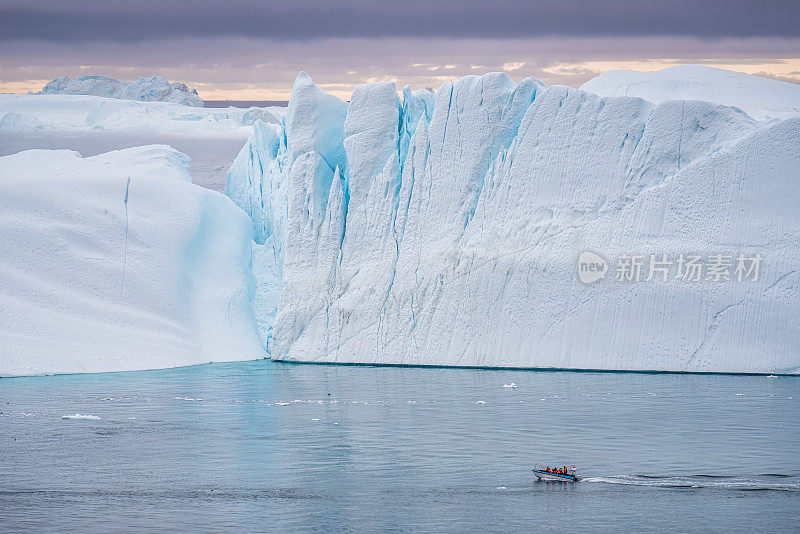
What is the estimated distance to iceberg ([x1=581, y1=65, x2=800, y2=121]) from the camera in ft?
108

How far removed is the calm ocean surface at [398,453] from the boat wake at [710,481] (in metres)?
0.04

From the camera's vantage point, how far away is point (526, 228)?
27.0 m

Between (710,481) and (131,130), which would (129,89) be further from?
(710,481)

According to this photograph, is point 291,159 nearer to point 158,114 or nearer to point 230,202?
point 230,202

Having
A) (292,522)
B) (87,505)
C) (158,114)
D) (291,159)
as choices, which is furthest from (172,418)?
(158,114)

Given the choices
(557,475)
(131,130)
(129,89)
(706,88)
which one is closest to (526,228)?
(706,88)

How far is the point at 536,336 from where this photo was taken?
26.4 metres

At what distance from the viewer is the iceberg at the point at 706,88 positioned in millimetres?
33062

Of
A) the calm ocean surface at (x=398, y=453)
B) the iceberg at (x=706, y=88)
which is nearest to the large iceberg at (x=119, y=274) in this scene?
the calm ocean surface at (x=398, y=453)

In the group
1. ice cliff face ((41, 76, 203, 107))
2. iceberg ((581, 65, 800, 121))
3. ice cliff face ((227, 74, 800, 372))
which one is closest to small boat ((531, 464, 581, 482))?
ice cliff face ((227, 74, 800, 372))

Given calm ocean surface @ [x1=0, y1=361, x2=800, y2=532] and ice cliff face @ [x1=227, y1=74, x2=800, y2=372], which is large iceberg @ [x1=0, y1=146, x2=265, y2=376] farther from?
ice cliff face @ [x1=227, y1=74, x2=800, y2=372]

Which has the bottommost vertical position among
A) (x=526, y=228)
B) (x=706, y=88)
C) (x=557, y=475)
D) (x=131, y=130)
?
(x=557, y=475)

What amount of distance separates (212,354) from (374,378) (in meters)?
4.91

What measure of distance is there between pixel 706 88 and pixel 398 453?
2149cm
